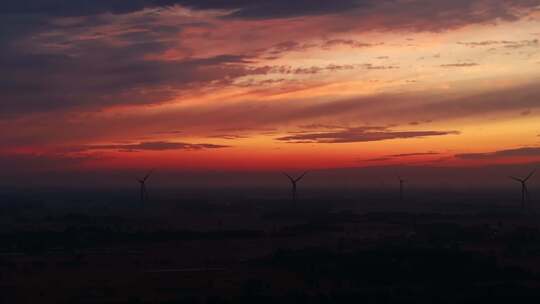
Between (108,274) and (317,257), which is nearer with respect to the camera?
(108,274)

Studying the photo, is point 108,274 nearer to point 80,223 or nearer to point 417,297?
point 417,297

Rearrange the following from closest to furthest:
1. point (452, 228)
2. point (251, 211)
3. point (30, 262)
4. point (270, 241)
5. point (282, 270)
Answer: point (282, 270) → point (30, 262) → point (270, 241) → point (452, 228) → point (251, 211)

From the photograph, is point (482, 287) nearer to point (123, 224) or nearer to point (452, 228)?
point (452, 228)

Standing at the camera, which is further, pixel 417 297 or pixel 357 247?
pixel 357 247

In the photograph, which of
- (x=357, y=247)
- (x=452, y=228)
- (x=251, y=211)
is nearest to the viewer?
(x=357, y=247)

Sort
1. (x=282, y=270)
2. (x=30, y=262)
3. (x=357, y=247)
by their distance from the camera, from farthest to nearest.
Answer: (x=357, y=247) < (x=30, y=262) < (x=282, y=270)

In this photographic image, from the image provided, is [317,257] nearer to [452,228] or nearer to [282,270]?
[282,270]

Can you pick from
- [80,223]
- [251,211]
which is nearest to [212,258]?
[80,223]

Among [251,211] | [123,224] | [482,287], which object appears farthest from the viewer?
[251,211]

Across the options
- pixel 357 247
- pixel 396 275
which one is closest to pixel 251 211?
pixel 357 247
